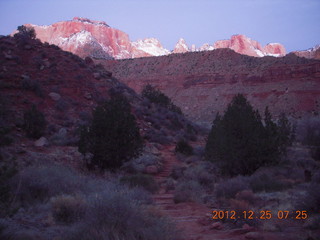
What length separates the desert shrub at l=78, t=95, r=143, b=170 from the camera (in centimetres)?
1332

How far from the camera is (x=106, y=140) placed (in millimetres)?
13367

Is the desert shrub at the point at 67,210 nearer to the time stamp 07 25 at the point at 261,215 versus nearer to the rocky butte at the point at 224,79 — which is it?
the time stamp 07 25 at the point at 261,215

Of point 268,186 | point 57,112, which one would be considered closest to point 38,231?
point 268,186

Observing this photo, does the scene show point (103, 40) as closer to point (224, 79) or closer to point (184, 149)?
point (224, 79)

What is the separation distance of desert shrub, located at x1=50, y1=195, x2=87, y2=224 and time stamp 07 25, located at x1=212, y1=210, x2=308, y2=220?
9.24ft

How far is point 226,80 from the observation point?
63344 mm

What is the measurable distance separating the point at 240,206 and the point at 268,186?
366 centimetres

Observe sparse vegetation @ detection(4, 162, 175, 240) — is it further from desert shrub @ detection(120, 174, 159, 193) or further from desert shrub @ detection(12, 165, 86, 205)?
desert shrub @ detection(120, 174, 159, 193)

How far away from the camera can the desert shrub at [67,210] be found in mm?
6098

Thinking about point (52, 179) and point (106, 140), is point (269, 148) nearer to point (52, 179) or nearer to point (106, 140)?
point (106, 140)

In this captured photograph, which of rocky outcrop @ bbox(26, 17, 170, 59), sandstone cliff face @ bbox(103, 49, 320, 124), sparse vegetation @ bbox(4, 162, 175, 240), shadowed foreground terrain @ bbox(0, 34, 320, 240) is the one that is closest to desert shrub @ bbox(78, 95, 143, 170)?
shadowed foreground terrain @ bbox(0, 34, 320, 240)

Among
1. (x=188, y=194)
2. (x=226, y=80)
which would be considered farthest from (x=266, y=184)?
(x=226, y=80)

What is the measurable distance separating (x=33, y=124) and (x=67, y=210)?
36.0 ft

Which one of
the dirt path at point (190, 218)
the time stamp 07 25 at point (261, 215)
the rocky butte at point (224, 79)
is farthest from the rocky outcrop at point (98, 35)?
the time stamp 07 25 at point (261, 215)
